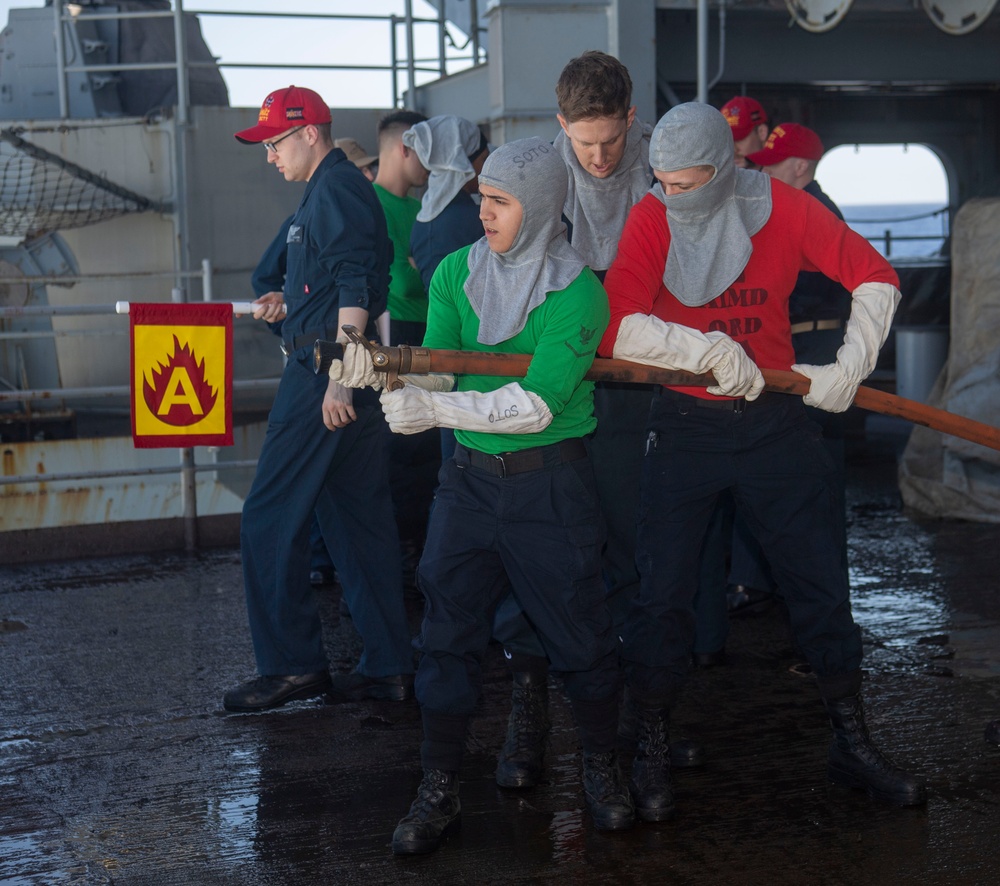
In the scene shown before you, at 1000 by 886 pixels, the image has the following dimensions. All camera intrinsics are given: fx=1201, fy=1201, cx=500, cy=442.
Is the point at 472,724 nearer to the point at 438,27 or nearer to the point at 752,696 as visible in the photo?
the point at 752,696

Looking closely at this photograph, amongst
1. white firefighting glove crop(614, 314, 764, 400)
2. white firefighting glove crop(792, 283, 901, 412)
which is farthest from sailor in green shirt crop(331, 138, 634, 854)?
white firefighting glove crop(792, 283, 901, 412)

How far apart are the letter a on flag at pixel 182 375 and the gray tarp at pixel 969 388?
4064mm

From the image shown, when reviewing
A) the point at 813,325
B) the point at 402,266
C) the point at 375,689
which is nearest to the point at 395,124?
the point at 402,266

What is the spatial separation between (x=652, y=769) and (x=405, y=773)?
761 mm

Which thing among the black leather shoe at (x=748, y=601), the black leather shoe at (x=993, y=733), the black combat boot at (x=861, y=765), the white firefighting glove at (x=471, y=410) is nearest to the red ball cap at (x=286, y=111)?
the white firefighting glove at (x=471, y=410)

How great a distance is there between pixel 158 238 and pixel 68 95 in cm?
147

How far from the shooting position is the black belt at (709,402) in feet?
10.7

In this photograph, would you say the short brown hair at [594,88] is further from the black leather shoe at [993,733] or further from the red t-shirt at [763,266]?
the black leather shoe at [993,733]

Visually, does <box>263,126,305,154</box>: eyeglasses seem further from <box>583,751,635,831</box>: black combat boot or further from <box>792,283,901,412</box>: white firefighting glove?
<box>583,751,635,831</box>: black combat boot

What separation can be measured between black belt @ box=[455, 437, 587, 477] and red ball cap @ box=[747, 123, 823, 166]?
2.24 m

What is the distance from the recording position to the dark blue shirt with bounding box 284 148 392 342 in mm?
3977

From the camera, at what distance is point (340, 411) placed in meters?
3.88

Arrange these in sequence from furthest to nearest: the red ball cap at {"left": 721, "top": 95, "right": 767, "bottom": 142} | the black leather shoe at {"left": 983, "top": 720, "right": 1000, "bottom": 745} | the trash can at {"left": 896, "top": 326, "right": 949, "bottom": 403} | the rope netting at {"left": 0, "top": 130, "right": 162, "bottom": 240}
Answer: the rope netting at {"left": 0, "top": 130, "right": 162, "bottom": 240} < the trash can at {"left": 896, "top": 326, "right": 949, "bottom": 403} < the red ball cap at {"left": 721, "top": 95, "right": 767, "bottom": 142} < the black leather shoe at {"left": 983, "top": 720, "right": 1000, "bottom": 745}

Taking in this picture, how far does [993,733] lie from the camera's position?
3.60 meters
